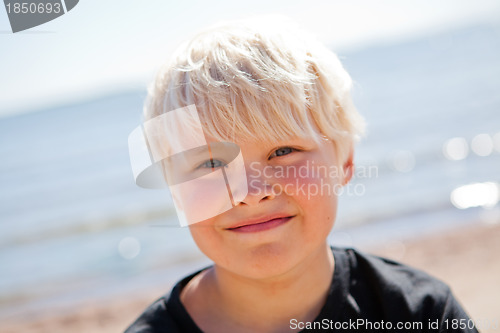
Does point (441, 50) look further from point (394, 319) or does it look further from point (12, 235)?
point (394, 319)

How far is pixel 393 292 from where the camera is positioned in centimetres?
184

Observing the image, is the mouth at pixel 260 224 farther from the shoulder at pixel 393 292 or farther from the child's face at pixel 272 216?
the shoulder at pixel 393 292

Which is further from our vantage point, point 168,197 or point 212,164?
point 168,197

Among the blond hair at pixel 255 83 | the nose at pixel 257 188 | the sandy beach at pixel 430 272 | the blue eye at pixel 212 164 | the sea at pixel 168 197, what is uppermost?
the blond hair at pixel 255 83

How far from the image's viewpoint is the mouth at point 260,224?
1.68m

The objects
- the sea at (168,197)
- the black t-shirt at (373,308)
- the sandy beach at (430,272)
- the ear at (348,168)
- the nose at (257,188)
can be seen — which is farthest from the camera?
the sea at (168,197)

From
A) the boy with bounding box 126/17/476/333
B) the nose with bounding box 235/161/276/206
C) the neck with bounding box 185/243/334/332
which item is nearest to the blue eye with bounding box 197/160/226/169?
the boy with bounding box 126/17/476/333

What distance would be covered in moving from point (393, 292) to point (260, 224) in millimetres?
575

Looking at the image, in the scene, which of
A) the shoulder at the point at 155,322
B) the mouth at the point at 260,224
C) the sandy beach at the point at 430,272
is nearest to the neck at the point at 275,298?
the shoulder at the point at 155,322

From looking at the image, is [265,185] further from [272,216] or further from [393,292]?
[393,292]

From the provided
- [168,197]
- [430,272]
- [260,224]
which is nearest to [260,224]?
[260,224]

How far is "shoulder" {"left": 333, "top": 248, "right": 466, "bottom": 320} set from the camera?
5.88 feet

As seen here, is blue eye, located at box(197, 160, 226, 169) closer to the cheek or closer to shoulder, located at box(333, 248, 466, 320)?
the cheek

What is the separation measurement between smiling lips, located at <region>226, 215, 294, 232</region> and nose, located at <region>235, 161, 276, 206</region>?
0.07 meters
